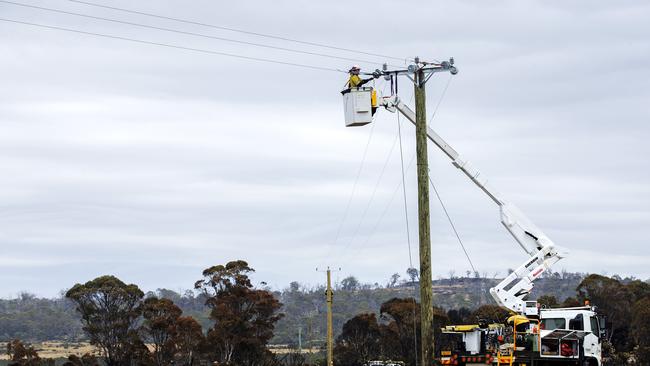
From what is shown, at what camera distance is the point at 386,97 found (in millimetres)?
→ 38781

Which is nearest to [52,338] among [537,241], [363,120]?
[537,241]

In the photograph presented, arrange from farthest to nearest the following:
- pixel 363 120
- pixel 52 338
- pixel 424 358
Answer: pixel 52 338
pixel 363 120
pixel 424 358

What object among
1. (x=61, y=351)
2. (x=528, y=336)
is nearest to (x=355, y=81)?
(x=528, y=336)

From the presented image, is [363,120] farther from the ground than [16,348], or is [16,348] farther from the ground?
[363,120]

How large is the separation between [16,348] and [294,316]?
10658cm

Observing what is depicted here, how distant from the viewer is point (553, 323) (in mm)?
41906

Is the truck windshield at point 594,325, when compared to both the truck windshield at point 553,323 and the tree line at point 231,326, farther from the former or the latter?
the tree line at point 231,326

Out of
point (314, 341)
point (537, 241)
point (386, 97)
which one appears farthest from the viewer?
point (314, 341)

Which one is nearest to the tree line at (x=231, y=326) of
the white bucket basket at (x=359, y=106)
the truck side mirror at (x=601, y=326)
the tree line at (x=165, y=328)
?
the tree line at (x=165, y=328)

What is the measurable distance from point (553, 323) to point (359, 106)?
14718 millimetres

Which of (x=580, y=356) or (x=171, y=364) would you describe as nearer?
(x=580, y=356)

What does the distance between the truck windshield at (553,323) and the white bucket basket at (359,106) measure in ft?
46.2

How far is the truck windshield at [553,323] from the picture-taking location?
41.7 meters

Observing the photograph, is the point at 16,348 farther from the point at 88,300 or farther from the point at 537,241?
the point at 537,241
